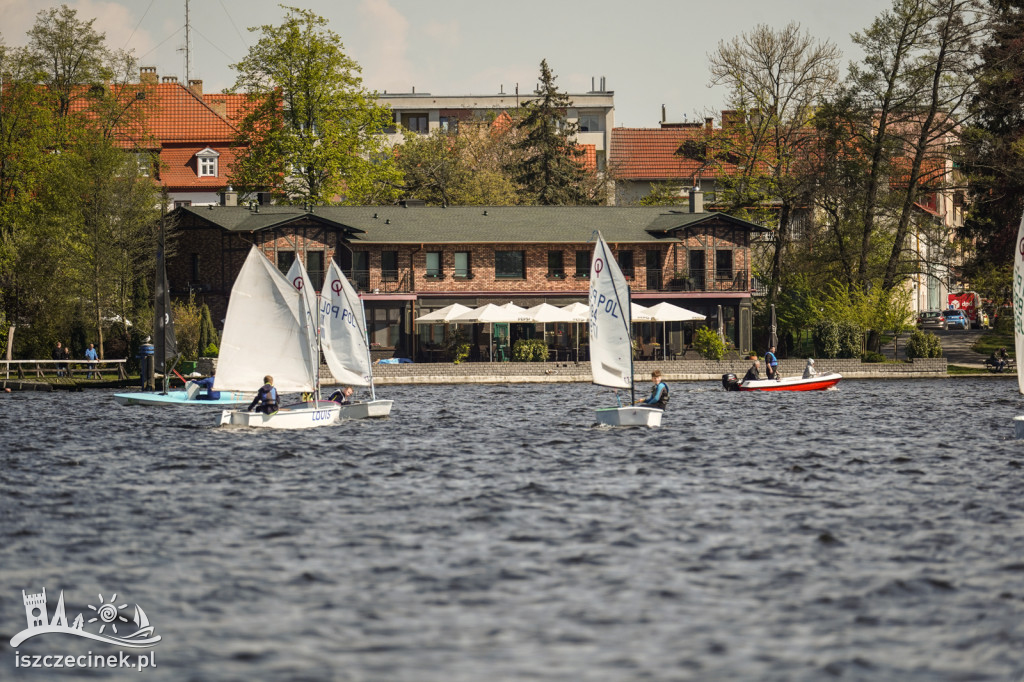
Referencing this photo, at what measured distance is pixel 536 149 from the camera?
9700 centimetres

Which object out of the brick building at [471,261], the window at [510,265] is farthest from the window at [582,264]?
the window at [510,265]

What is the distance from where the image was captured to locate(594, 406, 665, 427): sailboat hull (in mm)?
33312

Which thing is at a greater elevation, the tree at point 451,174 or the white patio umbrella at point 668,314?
the tree at point 451,174

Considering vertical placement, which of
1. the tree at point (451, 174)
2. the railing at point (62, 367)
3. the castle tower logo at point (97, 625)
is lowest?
the castle tower logo at point (97, 625)

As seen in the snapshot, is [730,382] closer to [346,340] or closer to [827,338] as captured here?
[827,338]

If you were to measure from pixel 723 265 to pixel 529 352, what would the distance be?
16.4 metres

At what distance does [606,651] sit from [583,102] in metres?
112

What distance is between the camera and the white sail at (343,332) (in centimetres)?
3741

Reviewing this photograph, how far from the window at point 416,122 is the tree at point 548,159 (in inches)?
1447

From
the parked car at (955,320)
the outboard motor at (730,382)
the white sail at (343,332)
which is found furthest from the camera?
the parked car at (955,320)

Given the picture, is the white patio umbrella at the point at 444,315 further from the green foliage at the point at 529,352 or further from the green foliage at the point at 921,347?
the green foliage at the point at 921,347

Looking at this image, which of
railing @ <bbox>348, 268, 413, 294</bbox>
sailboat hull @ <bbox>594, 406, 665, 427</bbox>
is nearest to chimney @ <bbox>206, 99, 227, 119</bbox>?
railing @ <bbox>348, 268, 413, 294</bbox>

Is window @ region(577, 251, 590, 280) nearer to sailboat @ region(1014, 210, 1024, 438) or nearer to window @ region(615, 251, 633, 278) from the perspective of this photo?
window @ region(615, 251, 633, 278)

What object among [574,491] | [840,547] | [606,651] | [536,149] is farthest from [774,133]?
[606,651]
